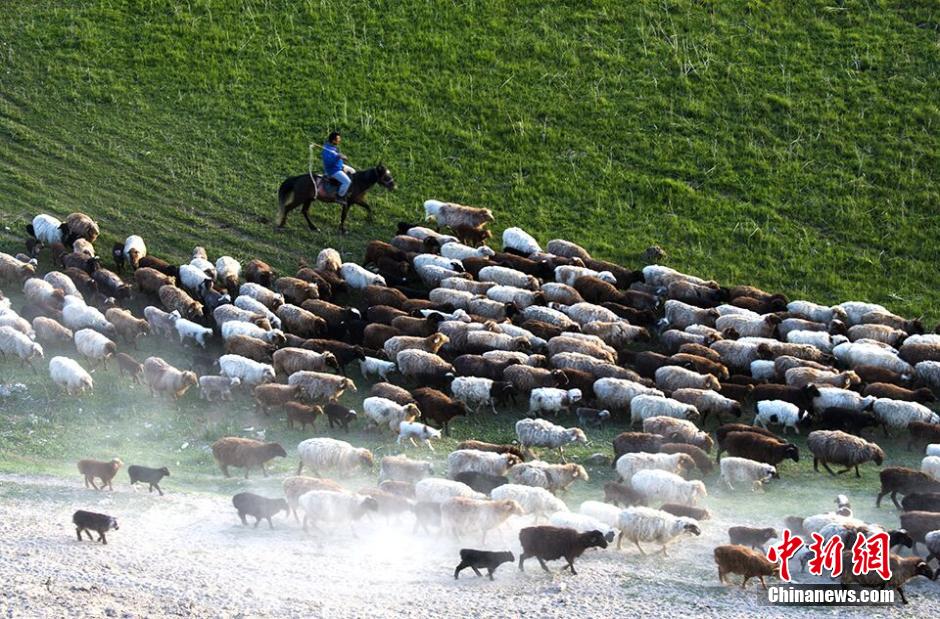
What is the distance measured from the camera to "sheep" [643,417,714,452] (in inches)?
904

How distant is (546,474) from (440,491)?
1995 mm

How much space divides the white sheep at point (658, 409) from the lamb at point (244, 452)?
634 centimetres

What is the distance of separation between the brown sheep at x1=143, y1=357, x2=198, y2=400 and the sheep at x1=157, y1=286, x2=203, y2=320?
→ 324 cm

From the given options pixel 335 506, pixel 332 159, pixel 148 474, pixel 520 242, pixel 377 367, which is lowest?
pixel 335 506

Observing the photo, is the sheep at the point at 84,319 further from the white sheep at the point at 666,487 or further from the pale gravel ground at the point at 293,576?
the white sheep at the point at 666,487

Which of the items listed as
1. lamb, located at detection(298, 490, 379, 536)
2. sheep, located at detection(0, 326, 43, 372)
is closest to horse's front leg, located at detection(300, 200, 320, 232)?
sheep, located at detection(0, 326, 43, 372)

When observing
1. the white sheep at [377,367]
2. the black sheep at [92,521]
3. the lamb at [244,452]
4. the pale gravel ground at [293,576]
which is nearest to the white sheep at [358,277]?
the white sheep at [377,367]

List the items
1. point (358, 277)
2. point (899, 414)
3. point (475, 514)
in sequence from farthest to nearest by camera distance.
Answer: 1. point (358, 277)
2. point (899, 414)
3. point (475, 514)

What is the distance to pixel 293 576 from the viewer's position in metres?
17.7

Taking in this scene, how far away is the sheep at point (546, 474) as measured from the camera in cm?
2102

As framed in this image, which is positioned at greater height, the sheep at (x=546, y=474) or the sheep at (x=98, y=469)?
the sheep at (x=546, y=474)

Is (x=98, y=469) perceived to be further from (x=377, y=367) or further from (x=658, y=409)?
(x=658, y=409)

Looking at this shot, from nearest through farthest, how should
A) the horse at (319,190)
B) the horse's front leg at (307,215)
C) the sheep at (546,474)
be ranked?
1. the sheep at (546,474)
2. the horse at (319,190)
3. the horse's front leg at (307,215)

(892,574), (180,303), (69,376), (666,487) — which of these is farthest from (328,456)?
(892,574)
